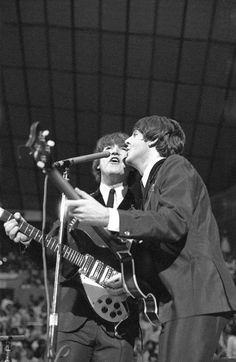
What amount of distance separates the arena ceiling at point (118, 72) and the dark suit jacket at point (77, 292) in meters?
13.6

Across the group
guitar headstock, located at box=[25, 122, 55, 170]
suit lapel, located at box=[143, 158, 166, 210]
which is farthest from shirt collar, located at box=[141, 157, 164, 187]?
guitar headstock, located at box=[25, 122, 55, 170]

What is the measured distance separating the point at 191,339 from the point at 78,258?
4.78 ft

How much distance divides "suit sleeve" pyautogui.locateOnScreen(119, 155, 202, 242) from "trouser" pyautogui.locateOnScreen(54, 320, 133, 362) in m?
1.11

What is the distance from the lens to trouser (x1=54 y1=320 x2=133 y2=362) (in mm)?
3742

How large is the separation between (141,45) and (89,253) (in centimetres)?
1668

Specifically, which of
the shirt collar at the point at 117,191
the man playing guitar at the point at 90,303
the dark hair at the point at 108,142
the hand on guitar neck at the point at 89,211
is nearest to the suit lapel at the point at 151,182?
the hand on guitar neck at the point at 89,211

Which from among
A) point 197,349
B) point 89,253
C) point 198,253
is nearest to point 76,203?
point 198,253

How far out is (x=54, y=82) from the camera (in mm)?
21359

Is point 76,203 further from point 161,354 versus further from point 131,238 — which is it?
point 161,354

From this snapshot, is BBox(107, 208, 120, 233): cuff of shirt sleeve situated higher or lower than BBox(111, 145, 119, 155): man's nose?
higher

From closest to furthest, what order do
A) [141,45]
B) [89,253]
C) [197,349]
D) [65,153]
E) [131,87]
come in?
1. [197,349]
2. [89,253]
3. [141,45]
4. [131,87]
5. [65,153]

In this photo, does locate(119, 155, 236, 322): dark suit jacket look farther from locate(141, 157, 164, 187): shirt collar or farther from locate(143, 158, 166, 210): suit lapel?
locate(141, 157, 164, 187): shirt collar

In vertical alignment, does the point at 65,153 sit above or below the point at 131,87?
below

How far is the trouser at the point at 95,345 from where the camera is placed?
374cm
